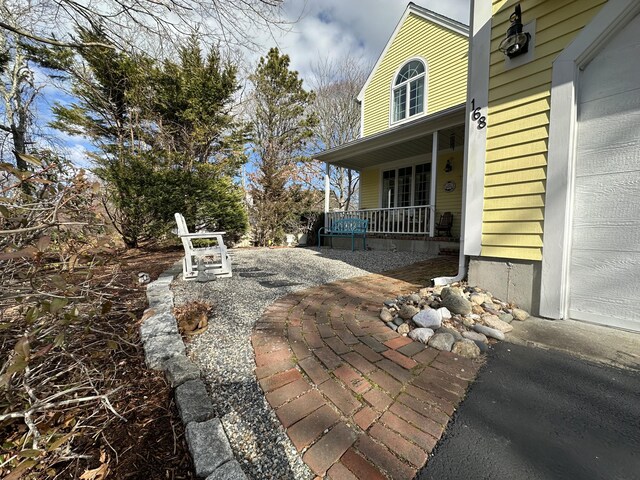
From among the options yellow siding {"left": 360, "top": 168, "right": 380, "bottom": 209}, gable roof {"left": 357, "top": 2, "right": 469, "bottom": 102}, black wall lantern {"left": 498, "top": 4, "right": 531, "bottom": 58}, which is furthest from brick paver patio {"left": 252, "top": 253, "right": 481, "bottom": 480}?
gable roof {"left": 357, "top": 2, "right": 469, "bottom": 102}

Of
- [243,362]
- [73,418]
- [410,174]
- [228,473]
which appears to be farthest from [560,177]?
[410,174]

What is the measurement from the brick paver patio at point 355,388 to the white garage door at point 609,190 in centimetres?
145

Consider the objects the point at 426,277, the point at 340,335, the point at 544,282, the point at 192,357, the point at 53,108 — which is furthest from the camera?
the point at 53,108

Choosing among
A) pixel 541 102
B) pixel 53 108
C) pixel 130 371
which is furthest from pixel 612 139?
pixel 53 108

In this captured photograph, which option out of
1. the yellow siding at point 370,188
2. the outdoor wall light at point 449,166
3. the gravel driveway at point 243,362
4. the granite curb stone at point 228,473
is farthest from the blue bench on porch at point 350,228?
the granite curb stone at point 228,473

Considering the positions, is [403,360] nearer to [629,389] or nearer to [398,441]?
[398,441]

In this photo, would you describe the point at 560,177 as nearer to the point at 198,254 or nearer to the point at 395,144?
the point at 198,254

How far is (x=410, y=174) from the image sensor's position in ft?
26.8

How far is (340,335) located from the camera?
1978mm

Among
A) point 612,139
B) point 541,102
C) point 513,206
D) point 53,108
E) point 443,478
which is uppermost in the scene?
point 53,108

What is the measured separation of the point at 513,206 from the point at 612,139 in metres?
0.82

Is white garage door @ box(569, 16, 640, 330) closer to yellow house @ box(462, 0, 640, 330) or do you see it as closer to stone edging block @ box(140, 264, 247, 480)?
yellow house @ box(462, 0, 640, 330)

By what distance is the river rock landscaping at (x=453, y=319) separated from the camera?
187cm

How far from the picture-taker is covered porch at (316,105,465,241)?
238 inches
